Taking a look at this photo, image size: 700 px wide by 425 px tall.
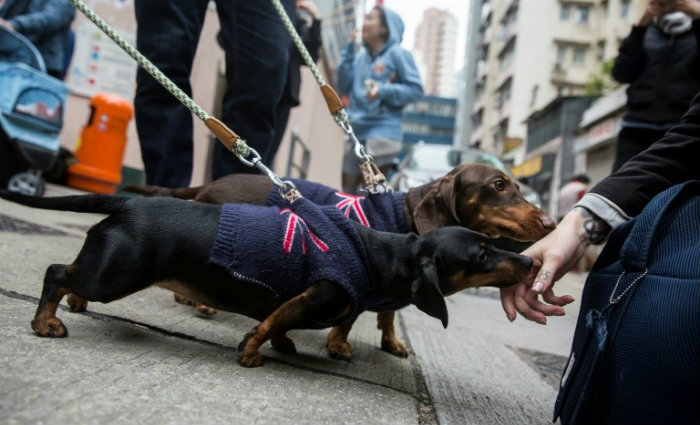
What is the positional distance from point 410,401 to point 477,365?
2.54 feet

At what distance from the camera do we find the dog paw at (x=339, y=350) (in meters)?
2.20

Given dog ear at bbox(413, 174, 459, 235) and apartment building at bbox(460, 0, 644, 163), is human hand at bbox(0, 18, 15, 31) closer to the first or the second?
dog ear at bbox(413, 174, 459, 235)

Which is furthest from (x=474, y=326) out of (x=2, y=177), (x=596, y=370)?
(x=2, y=177)

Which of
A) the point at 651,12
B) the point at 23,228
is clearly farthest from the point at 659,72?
the point at 23,228

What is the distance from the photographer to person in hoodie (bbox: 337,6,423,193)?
508 cm

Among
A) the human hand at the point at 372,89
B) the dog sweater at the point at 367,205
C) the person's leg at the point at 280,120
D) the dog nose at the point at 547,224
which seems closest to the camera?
the dog sweater at the point at 367,205

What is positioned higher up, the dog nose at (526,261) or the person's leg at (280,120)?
the person's leg at (280,120)

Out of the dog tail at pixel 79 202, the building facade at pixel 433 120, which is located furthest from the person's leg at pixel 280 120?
the building facade at pixel 433 120

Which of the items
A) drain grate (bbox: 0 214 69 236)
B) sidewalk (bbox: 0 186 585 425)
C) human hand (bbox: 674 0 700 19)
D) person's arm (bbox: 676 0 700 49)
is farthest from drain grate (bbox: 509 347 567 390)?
drain grate (bbox: 0 214 69 236)

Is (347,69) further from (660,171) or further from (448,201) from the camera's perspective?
(660,171)

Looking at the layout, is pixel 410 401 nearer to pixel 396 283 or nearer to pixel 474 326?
pixel 396 283

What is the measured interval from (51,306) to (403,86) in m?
3.83

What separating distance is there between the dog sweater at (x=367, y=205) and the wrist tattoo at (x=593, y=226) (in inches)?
34.8

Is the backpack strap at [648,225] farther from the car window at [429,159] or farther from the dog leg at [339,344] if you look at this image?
the car window at [429,159]
